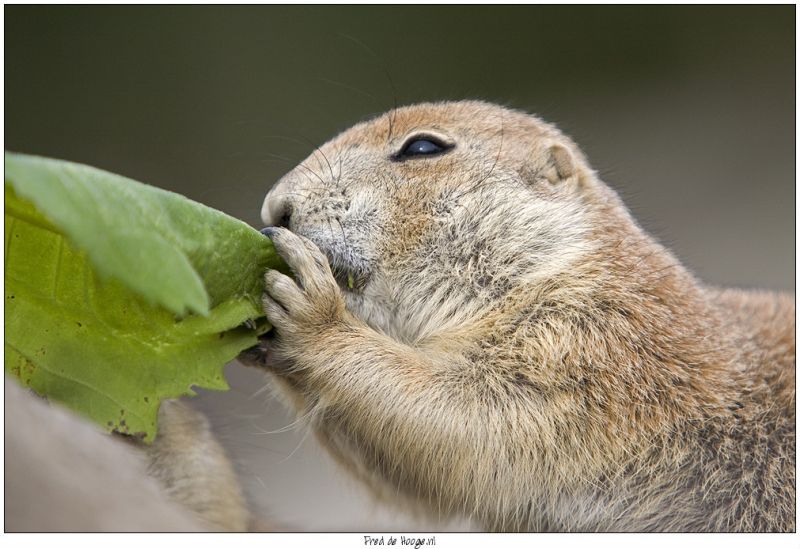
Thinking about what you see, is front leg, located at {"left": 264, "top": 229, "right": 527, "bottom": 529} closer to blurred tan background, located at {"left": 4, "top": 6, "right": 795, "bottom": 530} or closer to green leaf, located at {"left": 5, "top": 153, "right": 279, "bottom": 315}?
green leaf, located at {"left": 5, "top": 153, "right": 279, "bottom": 315}

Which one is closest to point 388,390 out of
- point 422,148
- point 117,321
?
point 117,321

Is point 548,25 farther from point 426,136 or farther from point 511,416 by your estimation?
point 511,416

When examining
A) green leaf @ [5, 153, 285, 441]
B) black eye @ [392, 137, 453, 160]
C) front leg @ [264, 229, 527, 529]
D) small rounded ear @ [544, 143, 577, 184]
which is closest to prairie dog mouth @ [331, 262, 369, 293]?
front leg @ [264, 229, 527, 529]

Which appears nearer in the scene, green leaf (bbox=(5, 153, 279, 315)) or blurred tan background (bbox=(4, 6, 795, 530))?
green leaf (bbox=(5, 153, 279, 315))

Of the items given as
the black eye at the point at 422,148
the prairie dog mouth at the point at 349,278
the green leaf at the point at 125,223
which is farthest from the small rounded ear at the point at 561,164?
the green leaf at the point at 125,223

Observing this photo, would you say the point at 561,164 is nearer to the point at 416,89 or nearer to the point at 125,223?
the point at 125,223

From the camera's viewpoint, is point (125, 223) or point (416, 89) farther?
point (416, 89)

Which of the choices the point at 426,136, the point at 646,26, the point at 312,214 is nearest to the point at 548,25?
the point at 646,26
